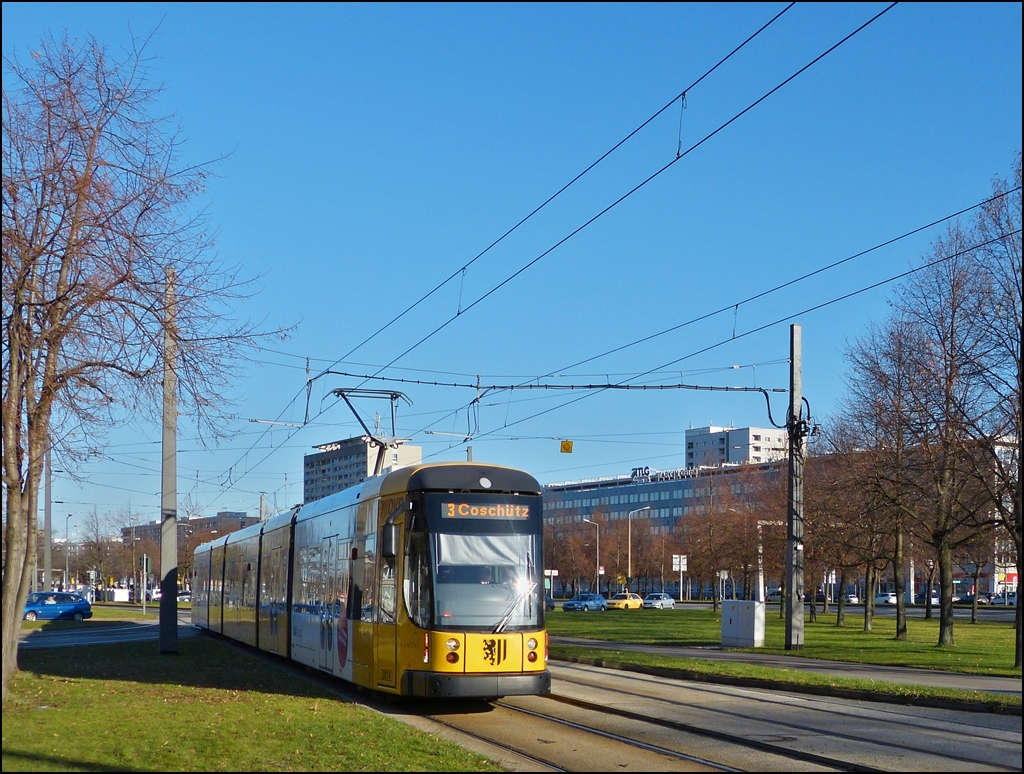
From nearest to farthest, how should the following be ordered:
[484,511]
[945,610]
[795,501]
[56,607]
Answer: [484,511]
[795,501]
[945,610]
[56,607]

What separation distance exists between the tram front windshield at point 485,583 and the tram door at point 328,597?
412 centimetres

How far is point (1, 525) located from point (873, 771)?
479 inches

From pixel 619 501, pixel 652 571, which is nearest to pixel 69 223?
pixel 652 571

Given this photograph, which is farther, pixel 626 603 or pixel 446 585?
pixel 626 603

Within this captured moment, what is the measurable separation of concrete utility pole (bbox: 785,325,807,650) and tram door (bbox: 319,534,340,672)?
13.3m

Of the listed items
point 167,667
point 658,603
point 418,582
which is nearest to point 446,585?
point 418,582

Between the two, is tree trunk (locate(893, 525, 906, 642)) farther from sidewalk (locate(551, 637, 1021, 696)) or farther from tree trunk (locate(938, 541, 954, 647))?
sidewalk (locate(551, 637, 1021, 696))

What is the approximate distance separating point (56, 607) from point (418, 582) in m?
43.2

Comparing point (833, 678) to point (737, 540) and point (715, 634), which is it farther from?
point (737, 540)

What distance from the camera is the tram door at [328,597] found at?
1906 cm

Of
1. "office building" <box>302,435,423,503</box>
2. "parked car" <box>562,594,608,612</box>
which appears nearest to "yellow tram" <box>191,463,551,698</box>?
"office building" <box>302,435,423,503</box>

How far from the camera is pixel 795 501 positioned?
29.0m

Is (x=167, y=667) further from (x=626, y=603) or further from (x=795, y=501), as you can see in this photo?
(x=626, y=603)

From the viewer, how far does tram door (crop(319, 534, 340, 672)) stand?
62.5 feet
